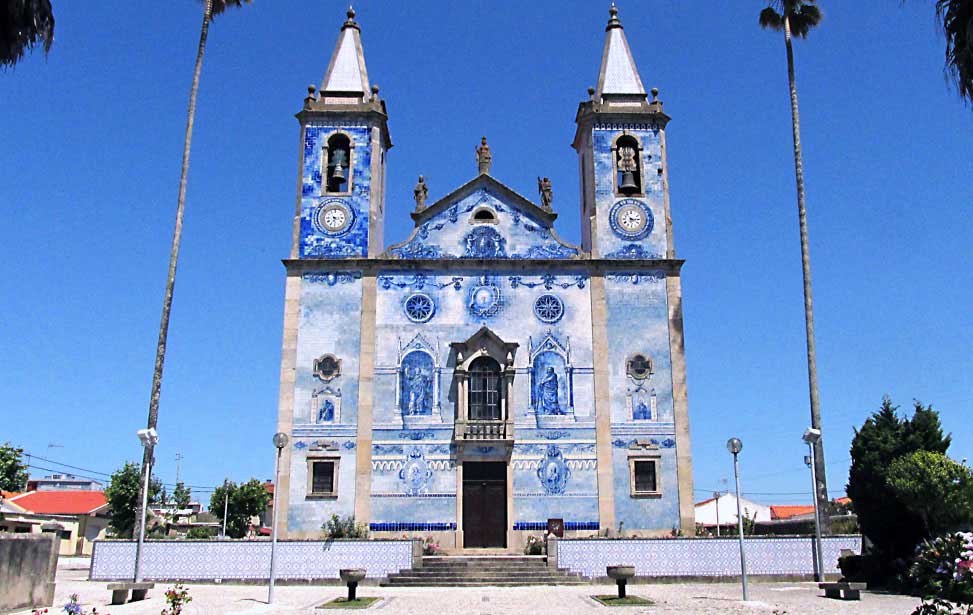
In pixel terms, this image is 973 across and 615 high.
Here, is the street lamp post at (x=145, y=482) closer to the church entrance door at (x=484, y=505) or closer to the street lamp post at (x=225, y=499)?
the church entrance door at (x=484, y=505)

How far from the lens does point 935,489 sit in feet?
57.4

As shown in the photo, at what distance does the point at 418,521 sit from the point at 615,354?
7408mm

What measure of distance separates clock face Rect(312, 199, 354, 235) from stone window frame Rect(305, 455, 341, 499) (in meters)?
6.83

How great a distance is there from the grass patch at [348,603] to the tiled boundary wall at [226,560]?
11.7 feet

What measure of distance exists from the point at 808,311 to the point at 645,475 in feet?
20.9

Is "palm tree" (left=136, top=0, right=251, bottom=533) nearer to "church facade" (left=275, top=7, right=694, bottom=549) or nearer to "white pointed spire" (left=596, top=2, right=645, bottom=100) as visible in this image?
"church facade" (left=275, top=7, right=694, bottom=549)

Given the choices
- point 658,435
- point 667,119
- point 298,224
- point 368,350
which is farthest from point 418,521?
point 667,119

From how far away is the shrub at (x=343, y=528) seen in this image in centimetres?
2384

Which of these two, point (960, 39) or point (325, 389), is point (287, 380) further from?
point (960, 39)

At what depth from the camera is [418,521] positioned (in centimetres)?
2447

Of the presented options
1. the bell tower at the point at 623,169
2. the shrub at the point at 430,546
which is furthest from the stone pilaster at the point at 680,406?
the shrub at the point at 430,546

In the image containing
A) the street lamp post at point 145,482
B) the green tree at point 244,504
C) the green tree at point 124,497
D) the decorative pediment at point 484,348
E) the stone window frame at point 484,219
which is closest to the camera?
the street lamp post at point 145,482

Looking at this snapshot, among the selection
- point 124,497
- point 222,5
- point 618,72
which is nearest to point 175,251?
point 222,5

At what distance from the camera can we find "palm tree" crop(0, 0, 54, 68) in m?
11.0
